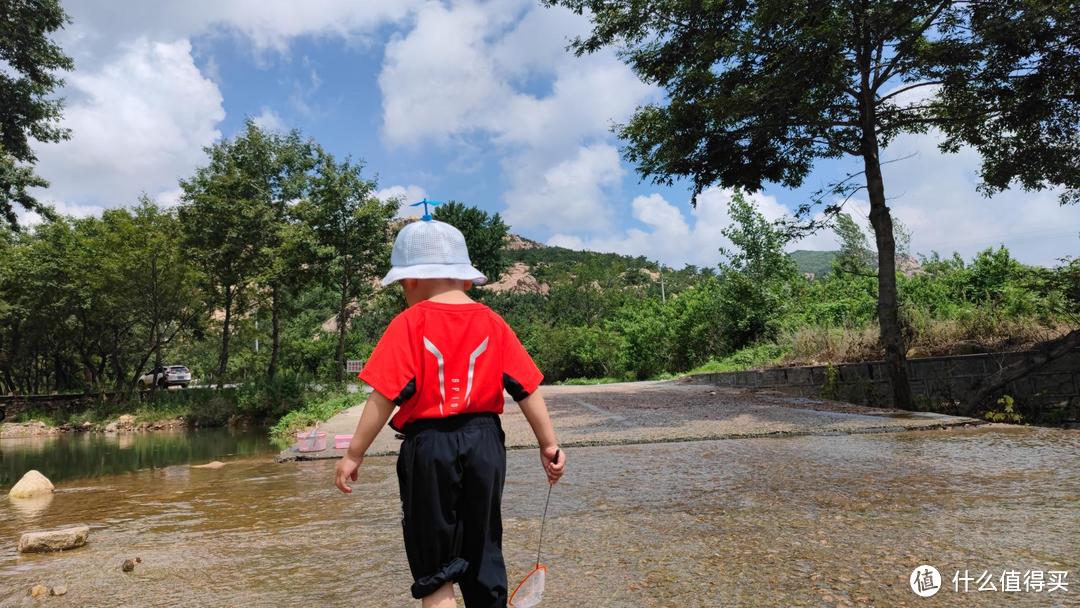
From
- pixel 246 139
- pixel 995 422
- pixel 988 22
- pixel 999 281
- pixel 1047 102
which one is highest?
pixel 246 139

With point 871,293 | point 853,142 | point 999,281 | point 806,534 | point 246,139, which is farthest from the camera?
point 246,139

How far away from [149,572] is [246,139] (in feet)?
78.2

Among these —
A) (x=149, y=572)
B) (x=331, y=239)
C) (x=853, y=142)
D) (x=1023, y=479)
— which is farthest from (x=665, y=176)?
(x=331, y=239)

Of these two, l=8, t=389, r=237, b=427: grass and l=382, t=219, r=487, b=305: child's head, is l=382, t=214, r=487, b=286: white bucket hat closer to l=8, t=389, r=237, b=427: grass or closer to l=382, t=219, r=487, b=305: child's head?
l=382, t=219, r=487, b=305: child's head

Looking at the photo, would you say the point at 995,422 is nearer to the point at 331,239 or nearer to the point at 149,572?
the point at 149,572

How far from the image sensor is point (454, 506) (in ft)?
6.79

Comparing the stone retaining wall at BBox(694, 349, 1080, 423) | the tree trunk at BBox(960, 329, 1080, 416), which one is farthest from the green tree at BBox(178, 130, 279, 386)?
the tree trunk at BBox(960, 329, 1080, 416)

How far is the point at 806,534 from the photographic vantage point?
10.5 feet

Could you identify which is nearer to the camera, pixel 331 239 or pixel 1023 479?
pixel 1023 479

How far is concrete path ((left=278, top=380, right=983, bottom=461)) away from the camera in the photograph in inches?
276

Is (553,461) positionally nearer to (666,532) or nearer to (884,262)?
(666,532)

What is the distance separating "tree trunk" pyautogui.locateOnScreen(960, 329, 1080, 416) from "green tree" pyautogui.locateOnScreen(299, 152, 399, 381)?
1763 centimetres

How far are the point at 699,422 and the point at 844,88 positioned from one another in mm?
5594

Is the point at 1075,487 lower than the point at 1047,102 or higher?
lower
